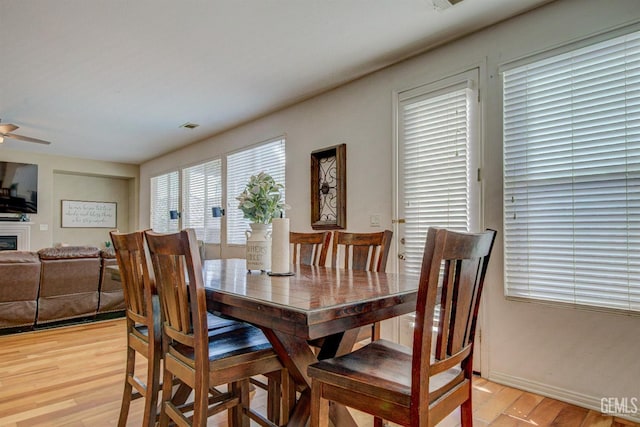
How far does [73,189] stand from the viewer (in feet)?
25.8

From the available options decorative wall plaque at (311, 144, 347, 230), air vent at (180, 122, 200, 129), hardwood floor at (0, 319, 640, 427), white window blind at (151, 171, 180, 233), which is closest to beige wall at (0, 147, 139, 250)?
white window blind at (151, 171, 180, 233)

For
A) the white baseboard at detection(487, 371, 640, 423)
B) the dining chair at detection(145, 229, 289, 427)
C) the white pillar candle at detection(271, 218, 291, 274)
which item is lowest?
the white baseboard at detection(487, 371, 640, 423)

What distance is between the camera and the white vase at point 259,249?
6.65 feet

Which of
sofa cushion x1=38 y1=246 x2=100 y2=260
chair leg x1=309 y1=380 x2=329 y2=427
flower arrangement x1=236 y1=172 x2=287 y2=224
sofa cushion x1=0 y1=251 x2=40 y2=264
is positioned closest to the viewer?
chair leg x1=309 y1=380 x2=329 y2=427

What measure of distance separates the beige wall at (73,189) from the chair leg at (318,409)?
24.8 ft

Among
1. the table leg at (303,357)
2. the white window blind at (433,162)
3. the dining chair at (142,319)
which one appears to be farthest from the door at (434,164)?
the dining chair at (142,319)

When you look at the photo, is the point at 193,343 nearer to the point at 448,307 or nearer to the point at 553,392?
the point at 448,307

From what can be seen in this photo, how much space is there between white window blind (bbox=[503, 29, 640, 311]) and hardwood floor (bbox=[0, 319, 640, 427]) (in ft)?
2.17

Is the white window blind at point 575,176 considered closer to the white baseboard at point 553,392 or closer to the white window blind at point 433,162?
the white window blind at point 433,162

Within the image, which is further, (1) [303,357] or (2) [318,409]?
(1) [303,357]

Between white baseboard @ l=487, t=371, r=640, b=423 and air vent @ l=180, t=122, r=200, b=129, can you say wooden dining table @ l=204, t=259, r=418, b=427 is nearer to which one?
white baseboard @ l=487, t=371, r=640, b=423

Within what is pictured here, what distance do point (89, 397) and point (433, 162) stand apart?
298 centimetres

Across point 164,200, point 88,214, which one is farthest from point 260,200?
point 88,214

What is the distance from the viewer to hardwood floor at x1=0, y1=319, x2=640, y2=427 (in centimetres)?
208
